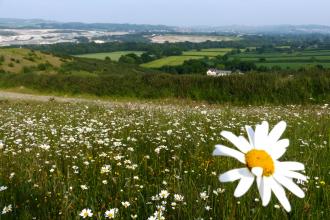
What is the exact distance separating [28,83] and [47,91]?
10.5ft

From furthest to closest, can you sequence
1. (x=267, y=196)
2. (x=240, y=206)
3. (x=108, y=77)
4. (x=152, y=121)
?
1. (x=108, y=77)
2. (x=152, y=121)
3. (x=240, y=206)
4. (x=267, y=196)

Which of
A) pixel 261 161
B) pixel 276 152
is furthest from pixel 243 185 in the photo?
pixel 276 152

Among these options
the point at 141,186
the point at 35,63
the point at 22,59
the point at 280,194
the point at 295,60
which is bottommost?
the point at 295,60

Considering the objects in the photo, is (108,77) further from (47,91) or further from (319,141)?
(319,141)

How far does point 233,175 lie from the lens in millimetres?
1292

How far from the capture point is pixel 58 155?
5.53 metres

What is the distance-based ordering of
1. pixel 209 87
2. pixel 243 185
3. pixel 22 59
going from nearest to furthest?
pixel 243 185 < pixel 209 87 < pixel 22 59

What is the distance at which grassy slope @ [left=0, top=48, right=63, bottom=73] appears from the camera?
49281 mm

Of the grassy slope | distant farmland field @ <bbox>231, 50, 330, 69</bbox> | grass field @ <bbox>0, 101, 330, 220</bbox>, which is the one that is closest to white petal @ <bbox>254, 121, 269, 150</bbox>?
grass field @ <bbox>0, 101, 330, 220</bbox>

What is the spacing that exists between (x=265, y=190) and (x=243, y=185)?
2.8 inches

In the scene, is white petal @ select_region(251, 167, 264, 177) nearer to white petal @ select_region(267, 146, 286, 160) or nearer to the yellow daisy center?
the yellow daisy center

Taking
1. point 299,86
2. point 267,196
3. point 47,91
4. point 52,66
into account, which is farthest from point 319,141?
point 52,66

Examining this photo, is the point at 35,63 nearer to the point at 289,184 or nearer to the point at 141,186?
the point at 141,186

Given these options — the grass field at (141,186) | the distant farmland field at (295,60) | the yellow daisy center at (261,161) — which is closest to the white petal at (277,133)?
the yellow daisy center at (261,161)
